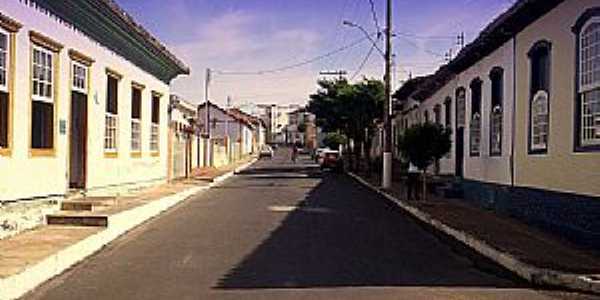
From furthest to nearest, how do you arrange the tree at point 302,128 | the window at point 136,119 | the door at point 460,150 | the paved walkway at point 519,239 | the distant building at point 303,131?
the tree at point 302,128 < the distant building at point 303,131 < the door at point 460,150 < the window at point 136,119 < the paved walkway at point 519,239

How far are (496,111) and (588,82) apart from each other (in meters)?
6.97

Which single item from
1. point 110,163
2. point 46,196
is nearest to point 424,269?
point 46,196

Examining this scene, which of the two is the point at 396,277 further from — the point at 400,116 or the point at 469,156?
the point at 400,116

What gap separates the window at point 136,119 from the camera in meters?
21.7

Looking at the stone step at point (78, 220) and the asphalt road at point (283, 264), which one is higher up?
the stone step at point (78, 220)

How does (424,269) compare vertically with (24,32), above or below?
below

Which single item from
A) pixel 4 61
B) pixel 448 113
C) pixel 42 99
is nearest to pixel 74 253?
pixel 4 61

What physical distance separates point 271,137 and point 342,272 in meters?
164

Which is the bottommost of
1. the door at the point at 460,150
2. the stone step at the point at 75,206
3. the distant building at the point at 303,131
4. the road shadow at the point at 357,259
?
the road shadow at the point at 357,259

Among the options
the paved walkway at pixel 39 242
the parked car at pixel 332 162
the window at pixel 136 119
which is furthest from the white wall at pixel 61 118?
the parked car at pixel 332 162

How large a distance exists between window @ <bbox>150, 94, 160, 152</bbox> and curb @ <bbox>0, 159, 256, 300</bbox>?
610 cm

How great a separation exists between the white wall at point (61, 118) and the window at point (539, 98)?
30.3 ft

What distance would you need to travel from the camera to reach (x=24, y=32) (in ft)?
41.3

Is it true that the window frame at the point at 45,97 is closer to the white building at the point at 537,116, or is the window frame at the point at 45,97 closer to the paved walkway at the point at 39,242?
the paved walkway at the point at 39,242
